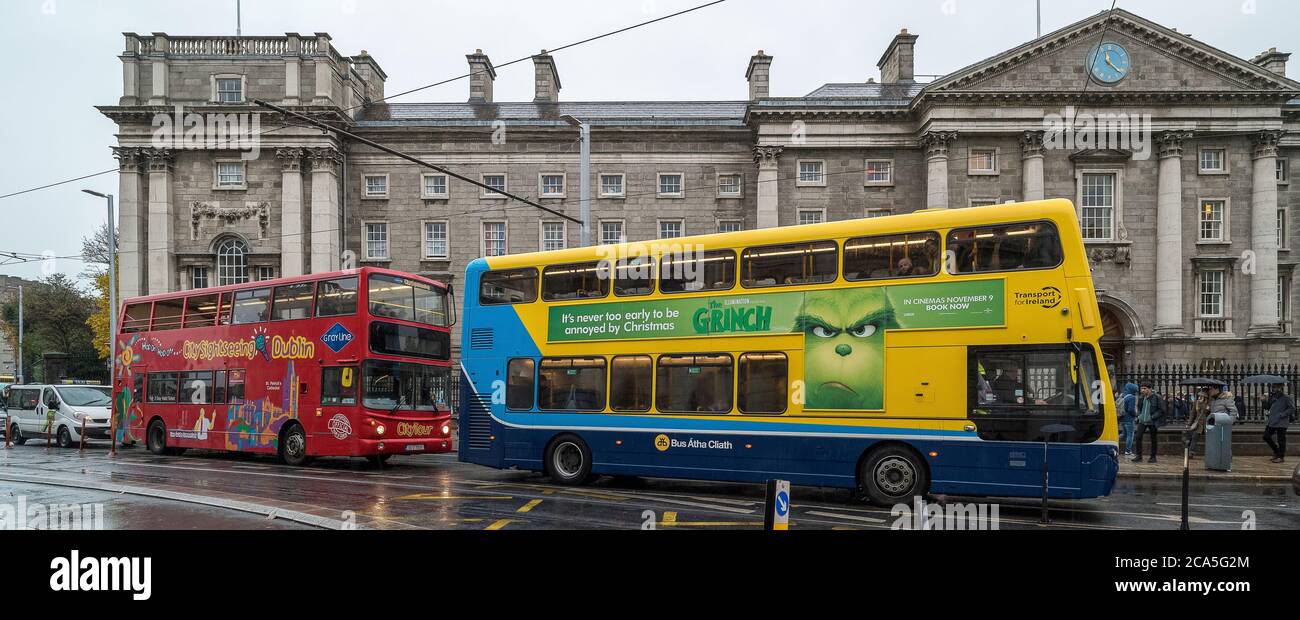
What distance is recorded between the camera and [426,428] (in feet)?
59.1

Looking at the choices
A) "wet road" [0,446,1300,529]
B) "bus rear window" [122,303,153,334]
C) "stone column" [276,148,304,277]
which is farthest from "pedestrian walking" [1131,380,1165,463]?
"stone column" [276,148,304,277]

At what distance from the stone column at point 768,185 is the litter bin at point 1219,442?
22.3m

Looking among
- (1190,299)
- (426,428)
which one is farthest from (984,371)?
(1190,299)

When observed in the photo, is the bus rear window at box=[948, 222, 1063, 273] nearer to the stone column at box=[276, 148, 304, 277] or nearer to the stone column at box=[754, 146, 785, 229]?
the stone column at box=[754, 146, 785, 229]

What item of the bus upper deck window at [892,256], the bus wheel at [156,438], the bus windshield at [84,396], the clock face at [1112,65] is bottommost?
the bus wheel at [156,438]

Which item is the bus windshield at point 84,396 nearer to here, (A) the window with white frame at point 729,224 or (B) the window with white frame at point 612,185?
(B) the window with white frame at point 612,185

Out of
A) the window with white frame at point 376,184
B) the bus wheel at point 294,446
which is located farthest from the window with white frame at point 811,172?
the bus wheel at point 294,446

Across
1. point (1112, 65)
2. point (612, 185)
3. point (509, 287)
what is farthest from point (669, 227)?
point (509, 287)

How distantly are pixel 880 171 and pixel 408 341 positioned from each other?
88.7 ft

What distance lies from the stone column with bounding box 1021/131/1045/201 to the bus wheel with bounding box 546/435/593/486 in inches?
1152

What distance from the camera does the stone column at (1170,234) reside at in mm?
35438

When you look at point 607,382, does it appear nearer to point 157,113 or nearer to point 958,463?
point 958,463

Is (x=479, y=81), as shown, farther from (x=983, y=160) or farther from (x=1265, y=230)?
(x=1265, y=230)

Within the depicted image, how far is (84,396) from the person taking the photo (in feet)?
81.8
